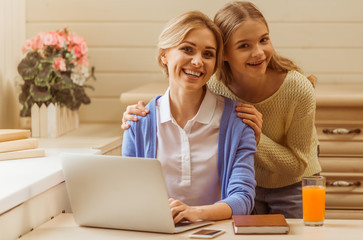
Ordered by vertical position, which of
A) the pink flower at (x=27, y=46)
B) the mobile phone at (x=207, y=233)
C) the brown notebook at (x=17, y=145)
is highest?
the pink flower at (x=27, y=46)

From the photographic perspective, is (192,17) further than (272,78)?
No

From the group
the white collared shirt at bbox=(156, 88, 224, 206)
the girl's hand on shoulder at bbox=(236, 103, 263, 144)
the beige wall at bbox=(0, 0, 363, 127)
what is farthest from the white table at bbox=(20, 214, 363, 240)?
the beige wall at bbox=(0, 0, 363, 127)

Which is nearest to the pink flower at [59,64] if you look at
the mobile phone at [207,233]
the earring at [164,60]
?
the earring at [164,60]

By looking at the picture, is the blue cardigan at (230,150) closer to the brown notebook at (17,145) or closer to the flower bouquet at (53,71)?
the brown notebook at (17,145)

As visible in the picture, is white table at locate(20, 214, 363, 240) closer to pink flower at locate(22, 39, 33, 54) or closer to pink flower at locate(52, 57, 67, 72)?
pink flower at locate(52, 57, 67, 72)

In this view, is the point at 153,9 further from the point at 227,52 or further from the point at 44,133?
the point at 227,52

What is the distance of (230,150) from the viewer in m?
1.78

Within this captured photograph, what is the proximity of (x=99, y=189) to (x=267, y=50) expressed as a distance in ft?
2.55

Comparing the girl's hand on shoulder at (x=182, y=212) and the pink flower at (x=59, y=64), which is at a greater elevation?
the pink flower at (x=59, y=64)

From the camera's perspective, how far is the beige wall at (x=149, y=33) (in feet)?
10.6

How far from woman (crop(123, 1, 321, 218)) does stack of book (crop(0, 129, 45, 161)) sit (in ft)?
2.12

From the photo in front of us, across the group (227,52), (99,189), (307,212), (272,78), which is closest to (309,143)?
(272,78)

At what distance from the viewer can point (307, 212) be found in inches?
61.0

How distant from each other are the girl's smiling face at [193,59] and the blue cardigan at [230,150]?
0.13 m
